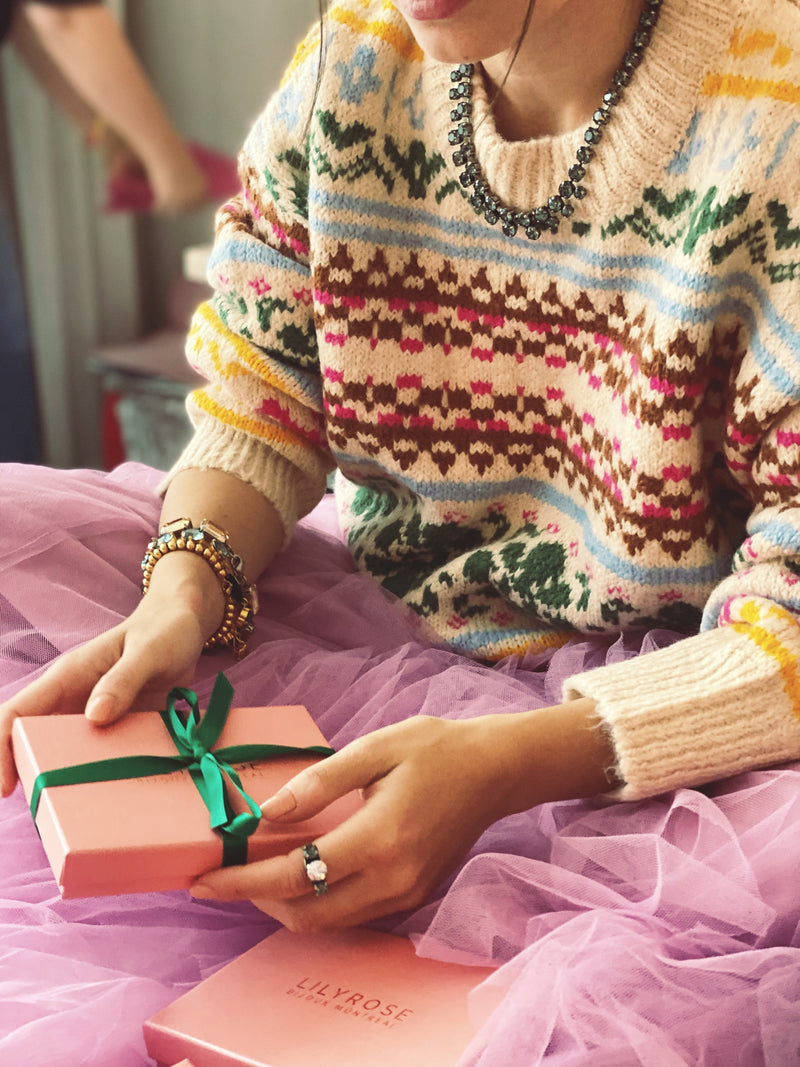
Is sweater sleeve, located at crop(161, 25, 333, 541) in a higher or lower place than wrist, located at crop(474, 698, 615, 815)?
higher

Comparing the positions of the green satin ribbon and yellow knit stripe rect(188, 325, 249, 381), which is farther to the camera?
yellow knit stripe rect(188, 325, 249, 381)

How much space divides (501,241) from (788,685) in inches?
14.8

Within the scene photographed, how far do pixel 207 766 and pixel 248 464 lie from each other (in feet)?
1.17

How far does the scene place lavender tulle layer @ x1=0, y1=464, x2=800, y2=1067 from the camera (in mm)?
517

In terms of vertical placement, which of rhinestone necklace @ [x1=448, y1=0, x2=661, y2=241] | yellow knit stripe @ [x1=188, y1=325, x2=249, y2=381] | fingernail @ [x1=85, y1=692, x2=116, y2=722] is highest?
rhinestone necklace @ [x1=448, y1=0, x2=661, y2=241]

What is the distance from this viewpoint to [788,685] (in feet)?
2.23

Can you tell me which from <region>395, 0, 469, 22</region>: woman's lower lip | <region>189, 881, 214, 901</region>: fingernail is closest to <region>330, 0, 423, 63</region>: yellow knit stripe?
<region>395, 0, 469, 22</region>: woman's lower lip

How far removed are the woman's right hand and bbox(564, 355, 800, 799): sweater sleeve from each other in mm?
252

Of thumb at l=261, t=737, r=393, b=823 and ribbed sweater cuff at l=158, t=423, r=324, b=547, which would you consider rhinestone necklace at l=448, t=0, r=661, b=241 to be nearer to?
ribbed sweater cuff at l=158, t=423, r=324, b=547

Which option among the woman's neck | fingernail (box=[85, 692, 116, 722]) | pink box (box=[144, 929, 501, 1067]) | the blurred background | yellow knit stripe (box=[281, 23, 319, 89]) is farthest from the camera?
the blurred background

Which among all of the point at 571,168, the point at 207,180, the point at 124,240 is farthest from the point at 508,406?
the point at 124,240

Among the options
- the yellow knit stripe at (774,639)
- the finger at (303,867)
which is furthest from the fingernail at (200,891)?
the yellow knit stripe at (774,639)

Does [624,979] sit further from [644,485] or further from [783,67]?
[783,67]

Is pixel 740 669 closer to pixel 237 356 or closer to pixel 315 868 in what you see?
pixel 315 868
